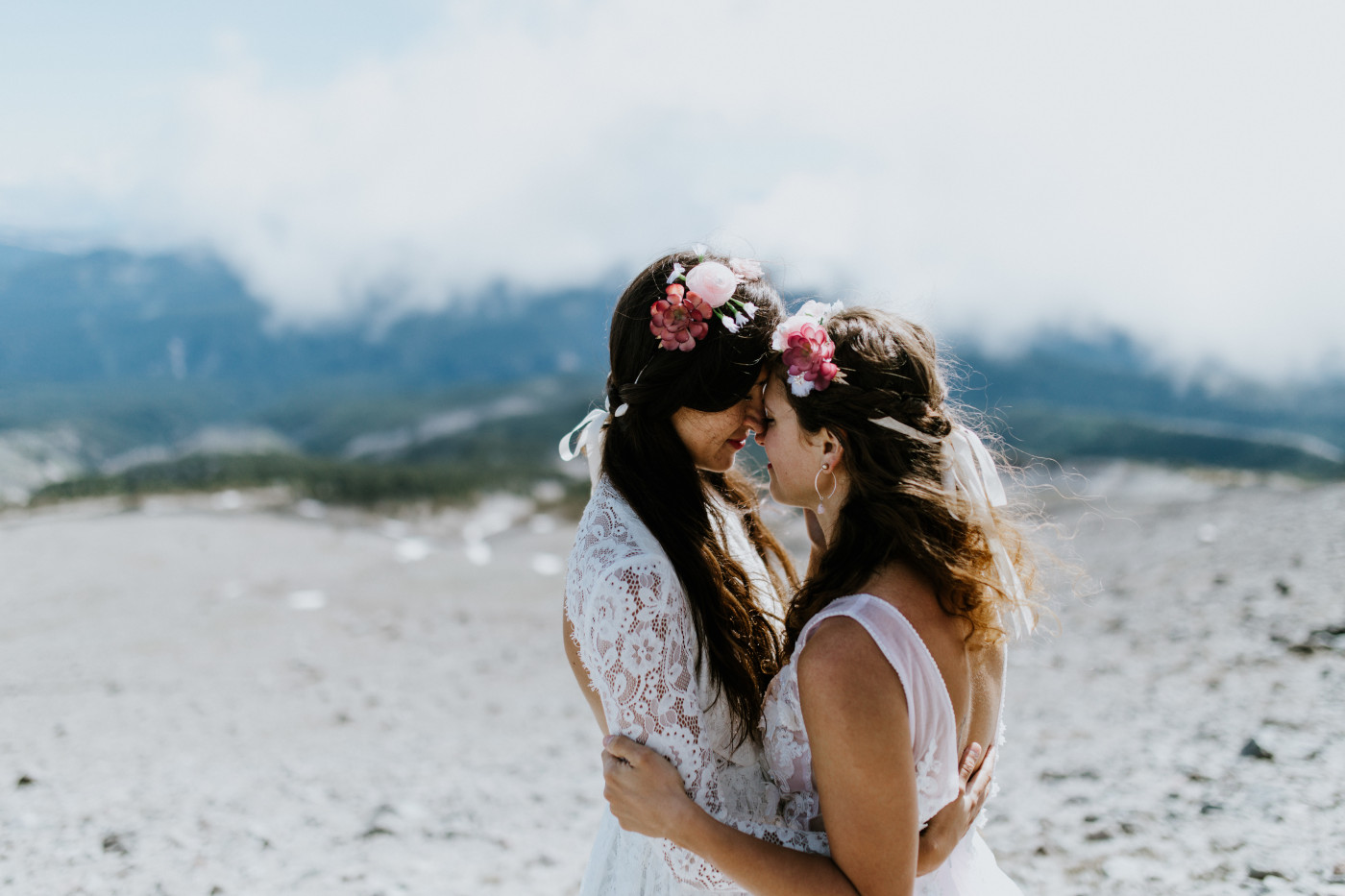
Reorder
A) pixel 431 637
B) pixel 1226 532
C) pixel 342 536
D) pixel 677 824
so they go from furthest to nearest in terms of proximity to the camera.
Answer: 1. pixel 342 536
2. pixel 1226 532
3. pixel 431 637
4. pixel 677 824

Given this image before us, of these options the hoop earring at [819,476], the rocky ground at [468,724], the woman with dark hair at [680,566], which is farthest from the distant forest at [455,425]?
the hoop earring at [819,476]

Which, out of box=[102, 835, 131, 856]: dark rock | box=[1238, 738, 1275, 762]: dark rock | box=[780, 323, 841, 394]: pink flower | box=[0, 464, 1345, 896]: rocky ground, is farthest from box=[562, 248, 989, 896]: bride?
box=[1238, 738, 1275, 762]: dark rock

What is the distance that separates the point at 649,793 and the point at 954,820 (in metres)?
1.07

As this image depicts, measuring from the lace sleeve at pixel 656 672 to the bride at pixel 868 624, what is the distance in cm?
8

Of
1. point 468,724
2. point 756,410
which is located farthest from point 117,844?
point 756,410

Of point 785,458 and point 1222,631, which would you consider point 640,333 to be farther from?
point 1222,631

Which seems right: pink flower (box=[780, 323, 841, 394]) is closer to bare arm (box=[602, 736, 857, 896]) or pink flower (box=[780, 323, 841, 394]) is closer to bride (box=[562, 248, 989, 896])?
bride (box=[562, 248, 989, 896])

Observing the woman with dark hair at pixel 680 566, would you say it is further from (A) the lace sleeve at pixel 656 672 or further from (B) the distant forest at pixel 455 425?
(B) the distant forest at pixel 455 425

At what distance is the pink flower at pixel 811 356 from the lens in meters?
2.57

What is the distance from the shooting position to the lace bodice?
2324 millimetres

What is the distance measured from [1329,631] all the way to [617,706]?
10.4 meters

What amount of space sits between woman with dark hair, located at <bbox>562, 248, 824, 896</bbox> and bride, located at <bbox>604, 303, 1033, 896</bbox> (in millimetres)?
110

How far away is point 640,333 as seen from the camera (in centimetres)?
283

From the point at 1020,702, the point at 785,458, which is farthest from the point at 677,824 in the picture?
the point at 1020,702
